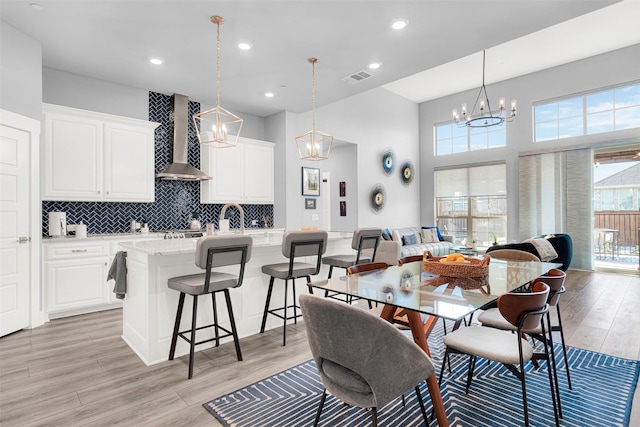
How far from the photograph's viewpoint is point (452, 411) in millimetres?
2039

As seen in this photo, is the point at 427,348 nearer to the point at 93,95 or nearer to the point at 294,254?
the point at 294,254

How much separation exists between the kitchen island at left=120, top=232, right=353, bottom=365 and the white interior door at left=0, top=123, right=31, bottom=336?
1.19 m

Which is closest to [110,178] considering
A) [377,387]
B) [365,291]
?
[365,291]

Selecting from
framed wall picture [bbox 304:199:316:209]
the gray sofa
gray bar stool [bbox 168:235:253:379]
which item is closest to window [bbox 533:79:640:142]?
the gray sofa

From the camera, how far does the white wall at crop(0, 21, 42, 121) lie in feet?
10.8

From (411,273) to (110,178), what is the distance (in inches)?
160

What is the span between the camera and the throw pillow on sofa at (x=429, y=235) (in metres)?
8.16

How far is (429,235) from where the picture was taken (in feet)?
26.9

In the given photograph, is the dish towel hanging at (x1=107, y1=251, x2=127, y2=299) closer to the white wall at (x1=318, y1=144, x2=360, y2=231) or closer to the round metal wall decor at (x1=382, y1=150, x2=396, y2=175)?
the white wall at (x1=318, y1=144, x2=360, y2=231)

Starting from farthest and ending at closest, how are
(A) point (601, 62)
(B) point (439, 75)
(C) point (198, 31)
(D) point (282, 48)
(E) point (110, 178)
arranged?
1. (B) point (439, 75)
2. (A) point (601, 62)
3. (E) point (110, 178)
4. (D) point (282, 48)
5. (C) point (198, 31)

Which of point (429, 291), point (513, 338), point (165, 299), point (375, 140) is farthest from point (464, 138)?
point (165, 299)

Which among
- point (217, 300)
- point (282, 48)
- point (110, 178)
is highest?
point (282, 48)

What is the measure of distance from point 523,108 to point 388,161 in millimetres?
3119

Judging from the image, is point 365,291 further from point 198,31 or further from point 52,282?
point 52,282
